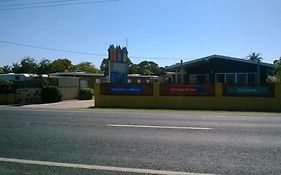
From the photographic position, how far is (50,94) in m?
37.0

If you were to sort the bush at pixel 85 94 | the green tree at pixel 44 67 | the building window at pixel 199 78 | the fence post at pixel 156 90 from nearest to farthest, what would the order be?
the fence post at pixel 156 90, the building window at pixel 199 78, the bush at pixel 85 94, the green tree at pixel 44 67

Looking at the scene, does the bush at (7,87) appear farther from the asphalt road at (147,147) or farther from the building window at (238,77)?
the asphalt road at (147,147)

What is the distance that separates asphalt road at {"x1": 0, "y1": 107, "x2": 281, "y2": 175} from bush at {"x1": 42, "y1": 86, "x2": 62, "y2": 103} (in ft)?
74.3

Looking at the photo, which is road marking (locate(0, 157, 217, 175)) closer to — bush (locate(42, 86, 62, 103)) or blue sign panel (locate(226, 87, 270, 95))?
blue sign panel (locate(226, 87, 270, 95))

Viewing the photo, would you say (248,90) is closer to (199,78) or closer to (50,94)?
(199,78)

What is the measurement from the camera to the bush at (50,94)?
36875mm

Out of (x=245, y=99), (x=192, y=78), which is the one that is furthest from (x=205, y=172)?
(x=192, y=78)

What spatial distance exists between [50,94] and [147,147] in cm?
2800

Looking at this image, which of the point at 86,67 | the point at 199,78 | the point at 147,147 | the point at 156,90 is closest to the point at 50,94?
the point at 156,90

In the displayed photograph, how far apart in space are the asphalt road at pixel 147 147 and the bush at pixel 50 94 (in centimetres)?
2264

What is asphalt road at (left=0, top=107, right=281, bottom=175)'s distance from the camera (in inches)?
315

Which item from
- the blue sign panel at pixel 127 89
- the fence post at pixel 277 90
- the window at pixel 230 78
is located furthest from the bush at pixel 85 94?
the fence post at pixel 277 90

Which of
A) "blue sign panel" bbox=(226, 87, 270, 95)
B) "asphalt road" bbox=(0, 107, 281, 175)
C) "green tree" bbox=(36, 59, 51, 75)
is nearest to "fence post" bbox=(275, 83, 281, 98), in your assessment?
"blue sign panel" bbox=(226, 87, 270, 95)

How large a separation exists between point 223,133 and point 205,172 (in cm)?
506
